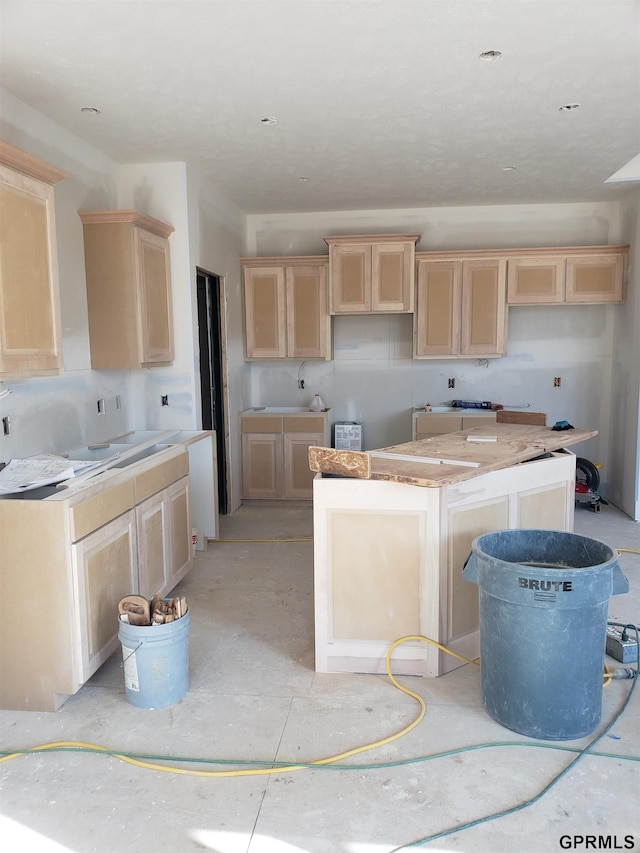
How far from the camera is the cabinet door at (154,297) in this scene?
4.08 metres

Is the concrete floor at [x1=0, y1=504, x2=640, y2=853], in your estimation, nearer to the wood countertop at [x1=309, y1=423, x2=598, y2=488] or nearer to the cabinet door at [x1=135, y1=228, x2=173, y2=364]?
the wood countertop at [x1=309, y1=423, x2=598, y2=488]

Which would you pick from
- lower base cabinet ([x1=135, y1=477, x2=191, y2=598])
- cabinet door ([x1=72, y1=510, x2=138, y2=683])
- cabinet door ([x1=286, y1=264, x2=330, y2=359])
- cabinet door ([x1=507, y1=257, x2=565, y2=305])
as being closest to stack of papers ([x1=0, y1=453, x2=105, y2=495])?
cabinet door ([x1=72, y1=510, x2=138, y2=683])

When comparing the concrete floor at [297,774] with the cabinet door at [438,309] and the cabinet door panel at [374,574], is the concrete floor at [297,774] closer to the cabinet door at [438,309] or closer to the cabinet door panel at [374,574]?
the cabinet door panel at [374,574]

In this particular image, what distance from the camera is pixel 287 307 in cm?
613

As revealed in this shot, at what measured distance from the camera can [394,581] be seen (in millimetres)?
2895

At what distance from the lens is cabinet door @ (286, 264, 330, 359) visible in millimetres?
6086

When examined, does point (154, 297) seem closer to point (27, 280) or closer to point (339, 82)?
point (27, 280)

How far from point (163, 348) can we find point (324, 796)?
3086mm

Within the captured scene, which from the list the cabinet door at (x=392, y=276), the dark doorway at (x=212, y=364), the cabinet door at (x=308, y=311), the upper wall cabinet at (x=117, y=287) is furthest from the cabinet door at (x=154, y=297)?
the cabinet door at (x=392, y=276)

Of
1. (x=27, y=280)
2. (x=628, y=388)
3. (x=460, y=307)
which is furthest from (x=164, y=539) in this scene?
(x=628, y=388)

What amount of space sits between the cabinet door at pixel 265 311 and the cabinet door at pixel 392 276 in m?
0.88

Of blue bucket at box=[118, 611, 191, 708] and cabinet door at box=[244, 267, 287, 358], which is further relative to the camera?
cabinet door at box=[244, 267, 287, 358]

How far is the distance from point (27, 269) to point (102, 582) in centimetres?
141

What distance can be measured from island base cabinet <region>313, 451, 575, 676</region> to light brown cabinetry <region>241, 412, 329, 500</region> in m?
3.11
